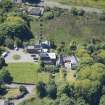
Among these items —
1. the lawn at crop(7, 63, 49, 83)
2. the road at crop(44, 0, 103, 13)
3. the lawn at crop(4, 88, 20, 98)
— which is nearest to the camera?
the lawn at crop(4, 88, 20, 98)

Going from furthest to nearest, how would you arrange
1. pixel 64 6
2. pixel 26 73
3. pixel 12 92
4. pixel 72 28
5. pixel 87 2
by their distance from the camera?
1. pixel 87 2
2. pixel 64 6
3. pixel 72 28
4. pixel 26 73
5. pixel 12 92

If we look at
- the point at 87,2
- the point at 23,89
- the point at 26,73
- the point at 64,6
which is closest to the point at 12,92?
the point at 23,89

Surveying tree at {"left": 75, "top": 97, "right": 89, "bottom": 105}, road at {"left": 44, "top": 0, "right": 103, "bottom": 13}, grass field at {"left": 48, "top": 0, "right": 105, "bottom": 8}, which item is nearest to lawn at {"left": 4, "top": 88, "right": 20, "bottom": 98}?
tree at {"left": 75, "top": 97, "right": 89, "bottom": 105}

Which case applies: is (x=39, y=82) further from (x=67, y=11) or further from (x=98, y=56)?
(x=67, y=11)

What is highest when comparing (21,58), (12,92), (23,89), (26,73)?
(21,58)

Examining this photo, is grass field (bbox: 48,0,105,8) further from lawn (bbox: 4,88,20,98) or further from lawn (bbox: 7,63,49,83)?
lawn (bbox: 4,88,20,98)

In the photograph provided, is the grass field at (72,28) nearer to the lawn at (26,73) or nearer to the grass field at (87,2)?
the grass field at (87,2)

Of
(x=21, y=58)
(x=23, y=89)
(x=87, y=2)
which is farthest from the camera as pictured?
(x=87, y=2)

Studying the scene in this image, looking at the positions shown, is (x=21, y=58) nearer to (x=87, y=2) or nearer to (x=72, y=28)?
(x=72, y=28)

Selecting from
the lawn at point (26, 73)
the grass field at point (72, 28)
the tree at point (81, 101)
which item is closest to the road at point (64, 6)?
the grass field at point (72, 28)
